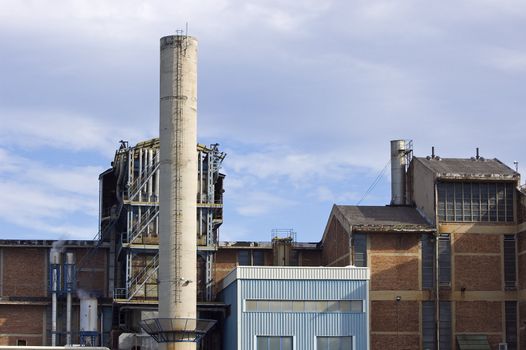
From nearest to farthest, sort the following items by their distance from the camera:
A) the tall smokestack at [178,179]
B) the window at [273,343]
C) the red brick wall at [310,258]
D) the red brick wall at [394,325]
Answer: the tall smokestack at [178,179] → the window at [273,343] → the red brick wall at [394,325] → the red brick wall at [310,258]

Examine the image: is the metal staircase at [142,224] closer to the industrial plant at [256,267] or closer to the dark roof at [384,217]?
the industrial plant at [256,267]

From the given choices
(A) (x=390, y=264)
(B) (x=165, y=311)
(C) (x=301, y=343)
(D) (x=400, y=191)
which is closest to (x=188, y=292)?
(B) (x=165, y=311)

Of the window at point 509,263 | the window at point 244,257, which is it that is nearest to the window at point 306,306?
the window at point 509,263

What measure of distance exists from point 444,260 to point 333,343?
10265 mm

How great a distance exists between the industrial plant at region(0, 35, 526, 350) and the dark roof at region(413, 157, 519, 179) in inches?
5.7

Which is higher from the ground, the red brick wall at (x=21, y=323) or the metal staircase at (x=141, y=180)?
the metal staircase at (x=141, y=180)

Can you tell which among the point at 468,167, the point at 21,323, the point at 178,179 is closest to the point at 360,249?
the point at 468,167

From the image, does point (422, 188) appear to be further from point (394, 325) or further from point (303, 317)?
point (303, 317)

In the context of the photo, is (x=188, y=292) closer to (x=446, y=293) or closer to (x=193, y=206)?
(x=193, y=206)

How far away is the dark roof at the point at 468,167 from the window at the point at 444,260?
427 cm

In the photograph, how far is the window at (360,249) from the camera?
71.2 metres

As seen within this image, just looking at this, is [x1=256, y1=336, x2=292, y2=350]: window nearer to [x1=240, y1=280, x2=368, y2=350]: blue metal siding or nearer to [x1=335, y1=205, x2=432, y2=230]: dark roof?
[x1=240, y1=280, x2=368, y2=350]: blue metal siding

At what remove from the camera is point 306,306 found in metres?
67.0

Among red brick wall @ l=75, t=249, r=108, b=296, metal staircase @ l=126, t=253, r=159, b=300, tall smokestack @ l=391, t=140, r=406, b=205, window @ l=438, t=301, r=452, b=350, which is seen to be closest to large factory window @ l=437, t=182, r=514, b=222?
window @ l=438, t=301, r=452, b=350
